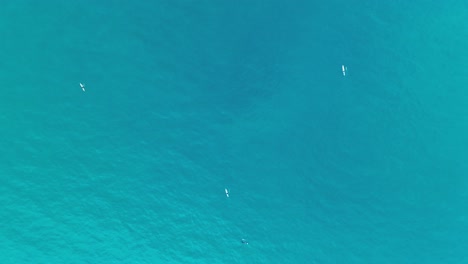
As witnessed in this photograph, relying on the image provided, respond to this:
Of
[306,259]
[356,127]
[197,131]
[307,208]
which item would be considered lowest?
[306,259]

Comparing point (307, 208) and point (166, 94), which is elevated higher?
point (166, 94)

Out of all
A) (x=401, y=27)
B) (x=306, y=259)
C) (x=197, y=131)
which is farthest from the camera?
(x=401, y=27)

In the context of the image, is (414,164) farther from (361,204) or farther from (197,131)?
(197,131)

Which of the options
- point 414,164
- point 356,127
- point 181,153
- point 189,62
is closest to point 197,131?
point 181,153

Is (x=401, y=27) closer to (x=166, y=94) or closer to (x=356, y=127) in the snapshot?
(x=356, y=127)

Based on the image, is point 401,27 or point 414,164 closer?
point 414,164

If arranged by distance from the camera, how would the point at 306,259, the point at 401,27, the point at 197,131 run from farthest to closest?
1. the point at 401,27
2. the point at 197,131
3. the point at 306,259
